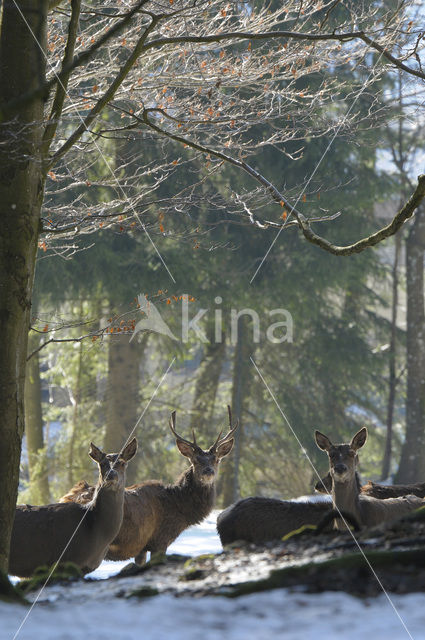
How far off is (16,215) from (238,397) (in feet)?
44.1

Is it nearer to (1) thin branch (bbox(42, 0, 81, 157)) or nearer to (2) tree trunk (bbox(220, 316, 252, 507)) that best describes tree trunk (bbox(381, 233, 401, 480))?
(2) tree trunk (bbox(220, 316, 252, 507))

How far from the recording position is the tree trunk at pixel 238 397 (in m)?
18.8

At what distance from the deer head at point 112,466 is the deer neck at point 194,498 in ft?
5.33

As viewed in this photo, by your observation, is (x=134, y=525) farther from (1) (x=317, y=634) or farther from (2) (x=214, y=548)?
(1) (x=317, y=634)

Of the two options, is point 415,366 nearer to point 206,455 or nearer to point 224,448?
point 224,448

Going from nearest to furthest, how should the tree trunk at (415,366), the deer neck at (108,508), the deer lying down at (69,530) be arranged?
the deer lying down at (69,530), the deer neck at (108,508), the tree trunk at (415,366)

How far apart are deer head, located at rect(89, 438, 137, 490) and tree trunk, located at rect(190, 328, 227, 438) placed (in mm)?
12488

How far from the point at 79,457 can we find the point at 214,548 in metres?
9.83

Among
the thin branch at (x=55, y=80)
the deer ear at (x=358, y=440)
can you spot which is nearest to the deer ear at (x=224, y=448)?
the deer ear at (x=358, y=440)

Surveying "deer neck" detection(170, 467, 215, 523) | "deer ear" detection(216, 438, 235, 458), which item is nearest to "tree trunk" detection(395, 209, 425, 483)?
"deer neck" detection(170, 467, 215, 523)

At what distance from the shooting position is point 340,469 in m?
7.61

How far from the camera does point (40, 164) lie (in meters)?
5.88

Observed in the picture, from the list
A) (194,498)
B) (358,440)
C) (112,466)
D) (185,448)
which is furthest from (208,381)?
(112,466)

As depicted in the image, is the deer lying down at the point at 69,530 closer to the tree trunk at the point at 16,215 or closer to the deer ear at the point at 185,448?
the tree trunk at the point at 16,215
